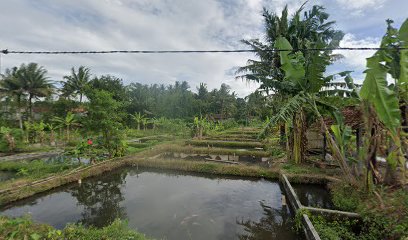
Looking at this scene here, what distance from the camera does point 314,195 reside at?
739cm

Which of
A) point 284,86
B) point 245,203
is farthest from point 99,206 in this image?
point 284,86

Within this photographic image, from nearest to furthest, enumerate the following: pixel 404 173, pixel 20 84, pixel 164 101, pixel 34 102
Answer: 1. pixel 404 173
2. pixel 20 84
3. pixel 34 102
4. pixel 164 101

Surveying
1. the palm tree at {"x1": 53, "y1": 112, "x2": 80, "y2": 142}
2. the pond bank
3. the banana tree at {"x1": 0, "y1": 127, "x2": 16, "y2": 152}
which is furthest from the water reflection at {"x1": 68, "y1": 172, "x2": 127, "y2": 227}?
the palm tree at {"x1": 53, "y1": 112, "x2": 80, "y2": 142}

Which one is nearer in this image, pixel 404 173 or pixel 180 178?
pixel 404 173

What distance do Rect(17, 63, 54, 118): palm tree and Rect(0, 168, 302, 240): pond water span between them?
20170 mm

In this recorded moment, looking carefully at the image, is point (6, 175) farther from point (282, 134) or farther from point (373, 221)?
point (282, 134)

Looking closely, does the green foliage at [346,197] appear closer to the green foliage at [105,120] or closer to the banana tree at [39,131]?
the green foliage at [105,120]

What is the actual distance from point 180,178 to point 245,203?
142 inches

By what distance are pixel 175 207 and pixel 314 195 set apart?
178 inches

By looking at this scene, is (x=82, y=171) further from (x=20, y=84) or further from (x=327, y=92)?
(x=20, y=84)

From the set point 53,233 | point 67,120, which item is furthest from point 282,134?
point 67,120

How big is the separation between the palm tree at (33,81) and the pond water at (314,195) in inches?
1049

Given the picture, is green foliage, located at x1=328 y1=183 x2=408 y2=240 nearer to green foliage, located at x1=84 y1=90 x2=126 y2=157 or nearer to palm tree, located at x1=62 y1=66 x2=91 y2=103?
green foliage, located at x1=84 y1=90 x2=126 y2=157

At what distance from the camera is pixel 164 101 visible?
123 ft
